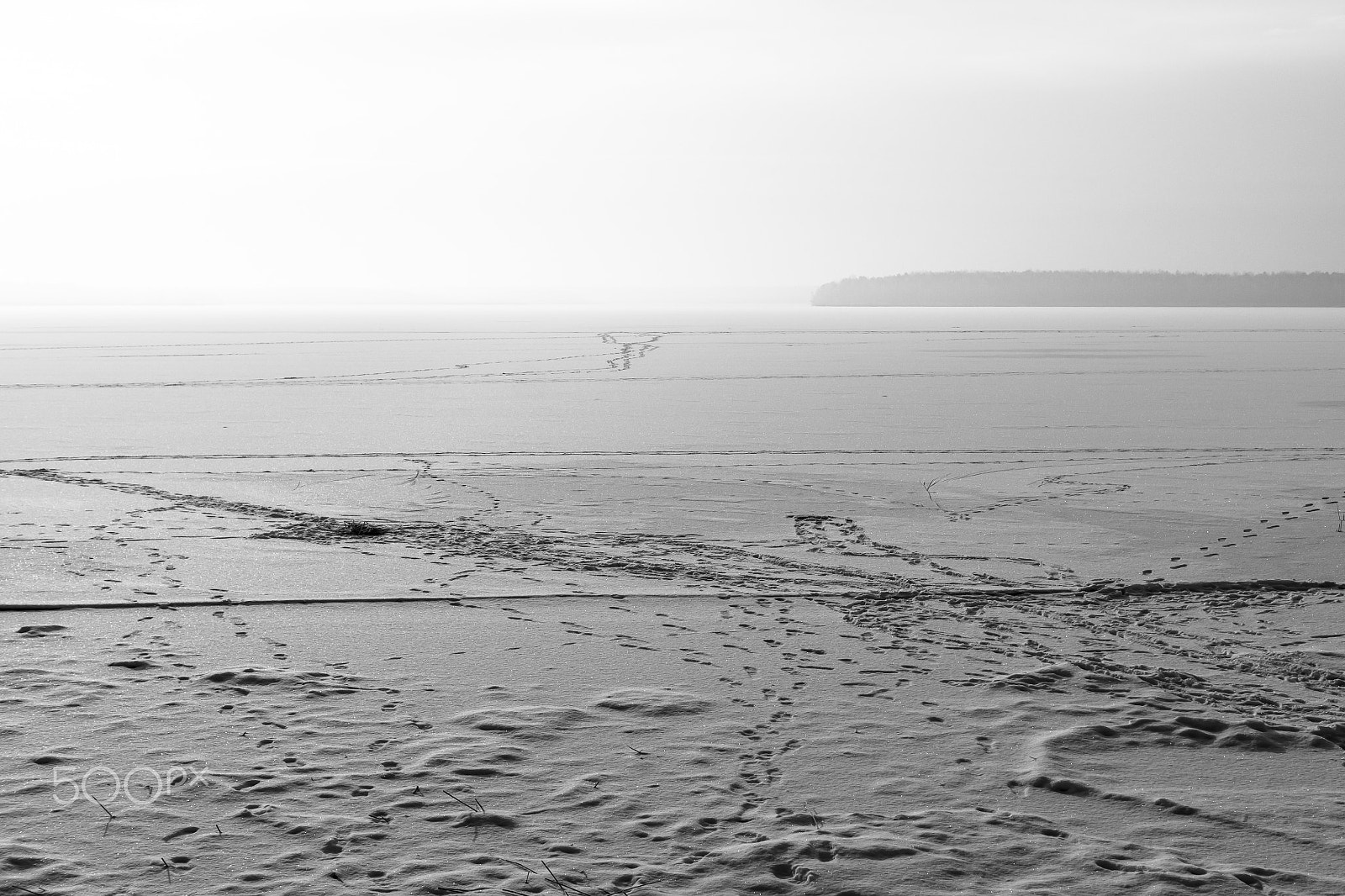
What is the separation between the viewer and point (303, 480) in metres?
11.4

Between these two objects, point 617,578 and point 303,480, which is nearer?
point 617,578

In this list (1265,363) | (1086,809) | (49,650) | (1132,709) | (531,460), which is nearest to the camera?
(1086,809)

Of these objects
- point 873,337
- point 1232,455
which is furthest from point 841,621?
point 873,337

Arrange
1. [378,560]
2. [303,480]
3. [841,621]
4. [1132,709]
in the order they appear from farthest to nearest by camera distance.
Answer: [303,480] < [378,560] < [841,621] < [1132,709]

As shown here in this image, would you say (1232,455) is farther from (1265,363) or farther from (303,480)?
(1265,363)

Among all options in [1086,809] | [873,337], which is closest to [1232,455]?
[1086,809]

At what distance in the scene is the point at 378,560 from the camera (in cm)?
797

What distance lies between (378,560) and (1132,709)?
467 cm

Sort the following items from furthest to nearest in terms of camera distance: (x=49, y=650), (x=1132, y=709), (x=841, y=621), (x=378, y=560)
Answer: (x=378, y=560) → (x=841, y=621) → (x=49, y=650) → (x=1132, y=709)

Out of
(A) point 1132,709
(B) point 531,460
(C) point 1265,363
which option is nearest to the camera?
(A) point 1132,709

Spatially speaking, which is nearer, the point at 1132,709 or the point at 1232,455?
the point at 1132,709

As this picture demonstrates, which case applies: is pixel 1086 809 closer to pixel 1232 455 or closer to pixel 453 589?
pixel 453 589

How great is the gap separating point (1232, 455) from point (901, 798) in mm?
10379

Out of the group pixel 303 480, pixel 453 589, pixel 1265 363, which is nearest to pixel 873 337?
pixel 1265 363
